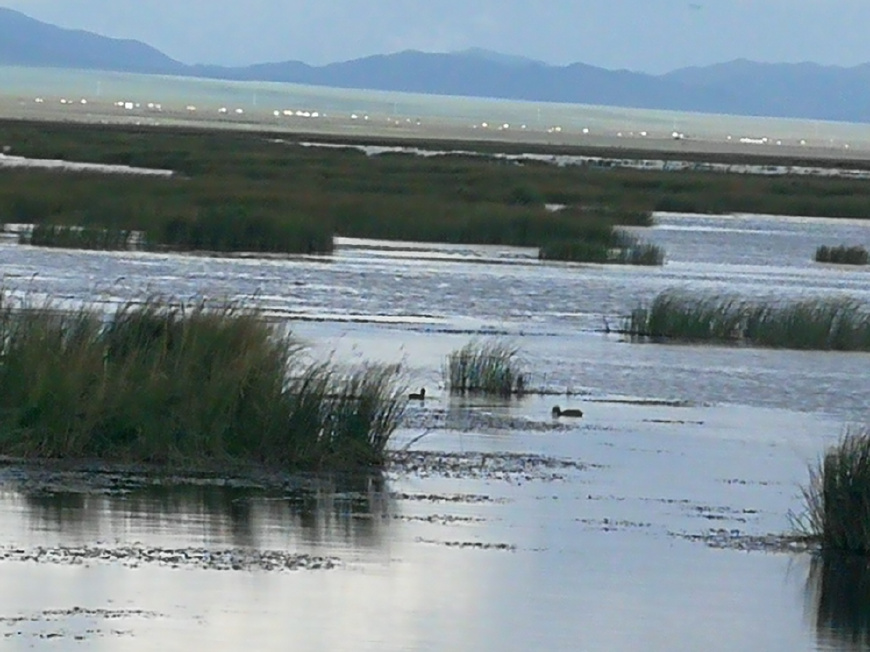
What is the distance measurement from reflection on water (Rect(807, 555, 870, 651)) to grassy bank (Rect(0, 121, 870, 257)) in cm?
2818

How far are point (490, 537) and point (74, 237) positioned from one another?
2629 centimetres

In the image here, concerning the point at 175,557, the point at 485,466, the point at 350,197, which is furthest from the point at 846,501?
the point at 350,197

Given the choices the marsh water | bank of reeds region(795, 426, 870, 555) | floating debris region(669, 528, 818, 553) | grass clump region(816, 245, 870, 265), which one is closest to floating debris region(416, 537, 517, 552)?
the marsh water

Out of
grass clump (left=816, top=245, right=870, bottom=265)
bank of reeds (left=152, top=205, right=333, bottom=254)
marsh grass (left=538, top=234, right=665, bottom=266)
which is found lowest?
grass clump (left=816, top=245, right=870, bottom=265)

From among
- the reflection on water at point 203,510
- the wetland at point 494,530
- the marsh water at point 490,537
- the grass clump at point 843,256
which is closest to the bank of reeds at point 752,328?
the wetland at point 494,530

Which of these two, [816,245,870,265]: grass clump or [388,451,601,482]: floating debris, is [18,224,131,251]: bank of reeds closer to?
[816,245,870,265]: grass clump

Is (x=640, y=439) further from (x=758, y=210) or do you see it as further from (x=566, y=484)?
(x=758, y=210)

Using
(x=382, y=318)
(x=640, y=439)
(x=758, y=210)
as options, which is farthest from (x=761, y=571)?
(x=758, y=210)

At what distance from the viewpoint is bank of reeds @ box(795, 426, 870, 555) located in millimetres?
12328

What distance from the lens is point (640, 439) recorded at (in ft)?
57.7

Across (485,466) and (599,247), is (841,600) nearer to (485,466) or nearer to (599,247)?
(485,466)

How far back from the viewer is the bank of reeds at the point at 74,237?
122ft

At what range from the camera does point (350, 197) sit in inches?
1939

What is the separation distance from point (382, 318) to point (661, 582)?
1727 centimetres
